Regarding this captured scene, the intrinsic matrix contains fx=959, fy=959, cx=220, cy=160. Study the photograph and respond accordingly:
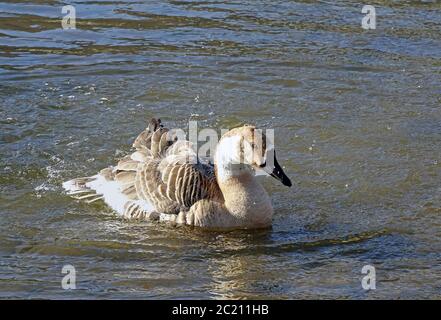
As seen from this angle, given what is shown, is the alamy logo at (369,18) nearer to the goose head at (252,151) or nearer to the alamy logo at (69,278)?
the goose head at (252,151)

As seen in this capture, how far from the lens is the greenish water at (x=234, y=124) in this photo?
8.16 m

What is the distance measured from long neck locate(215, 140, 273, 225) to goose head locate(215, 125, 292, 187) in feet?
0.42

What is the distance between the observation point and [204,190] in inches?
358

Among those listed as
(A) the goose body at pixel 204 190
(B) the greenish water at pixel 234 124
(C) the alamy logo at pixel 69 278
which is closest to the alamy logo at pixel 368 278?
(B) the greenish water at pixel 234 124

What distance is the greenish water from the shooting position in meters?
8.16

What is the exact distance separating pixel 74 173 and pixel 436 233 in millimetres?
3878

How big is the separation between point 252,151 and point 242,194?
21.6 inches

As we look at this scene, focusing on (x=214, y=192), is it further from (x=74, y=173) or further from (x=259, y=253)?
(x=74, y=173)

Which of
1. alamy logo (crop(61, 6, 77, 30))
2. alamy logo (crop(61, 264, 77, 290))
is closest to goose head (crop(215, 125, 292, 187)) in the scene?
alamy logo (crop(61, 264, 77, 290))

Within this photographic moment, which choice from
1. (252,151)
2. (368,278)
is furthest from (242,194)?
(368,278)

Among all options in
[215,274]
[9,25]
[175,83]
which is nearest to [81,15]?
[9,25]

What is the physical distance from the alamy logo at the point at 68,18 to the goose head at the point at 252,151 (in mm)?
6858

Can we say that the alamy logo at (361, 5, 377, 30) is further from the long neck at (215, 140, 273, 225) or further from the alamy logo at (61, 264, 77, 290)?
the alamy logo at (61, 264, 77, 290)

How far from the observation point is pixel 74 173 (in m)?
10.3
